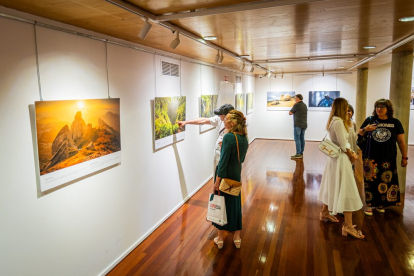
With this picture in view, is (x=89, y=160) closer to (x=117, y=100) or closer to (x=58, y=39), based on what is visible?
(x=117, y=100)

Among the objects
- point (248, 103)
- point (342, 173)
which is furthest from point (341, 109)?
point (248, 103)

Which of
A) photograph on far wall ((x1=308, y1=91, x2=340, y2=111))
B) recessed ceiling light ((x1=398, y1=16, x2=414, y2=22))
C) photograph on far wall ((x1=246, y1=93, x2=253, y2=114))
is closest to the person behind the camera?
recessed ceiling light ((x1=398, y1=16, x2=414, y2=22))

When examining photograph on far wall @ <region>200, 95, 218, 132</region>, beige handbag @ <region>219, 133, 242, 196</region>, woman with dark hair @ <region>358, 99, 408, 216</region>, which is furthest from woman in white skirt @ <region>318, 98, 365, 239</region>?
photograph on far wall @ <region>200, 95, 218, 132</region>

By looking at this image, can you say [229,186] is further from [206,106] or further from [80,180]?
[206,106]

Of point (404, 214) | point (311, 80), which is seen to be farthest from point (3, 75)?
point (311, 80)

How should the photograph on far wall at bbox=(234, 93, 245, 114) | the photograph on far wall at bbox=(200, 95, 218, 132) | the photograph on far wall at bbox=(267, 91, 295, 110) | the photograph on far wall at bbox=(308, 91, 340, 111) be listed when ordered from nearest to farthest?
the photograph on far wall at bbox=(200, 95, 218, 132), the photograph on far wall at bbox=(234, 93, 245, 114), the photograph on far wall at bbox=(308, 91, 340, 111), the photograph on far wall at bbox=(267, 91, 295, 110)

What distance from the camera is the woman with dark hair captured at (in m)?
4.04

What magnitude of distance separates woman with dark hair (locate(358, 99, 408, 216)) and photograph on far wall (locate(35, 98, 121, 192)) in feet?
11.6

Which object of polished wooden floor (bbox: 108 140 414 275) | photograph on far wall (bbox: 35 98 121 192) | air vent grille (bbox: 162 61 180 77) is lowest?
polished wooden floor (bbox: 108 140 414 275)

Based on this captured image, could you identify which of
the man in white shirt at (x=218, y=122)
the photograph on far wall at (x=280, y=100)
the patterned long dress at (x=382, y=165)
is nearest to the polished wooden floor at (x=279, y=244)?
the patterned long dress at (x=382, y=165)

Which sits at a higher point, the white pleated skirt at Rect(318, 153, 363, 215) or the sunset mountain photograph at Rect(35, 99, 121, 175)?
the sunset mountain photograph at Rect(35, 99, 121, 175)

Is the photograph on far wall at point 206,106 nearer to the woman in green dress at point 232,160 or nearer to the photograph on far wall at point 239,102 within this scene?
the photograph on far wall at point 239,102

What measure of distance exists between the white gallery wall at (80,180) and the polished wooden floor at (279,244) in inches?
14.0

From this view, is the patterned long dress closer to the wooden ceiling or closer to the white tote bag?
the wooden ceiling
